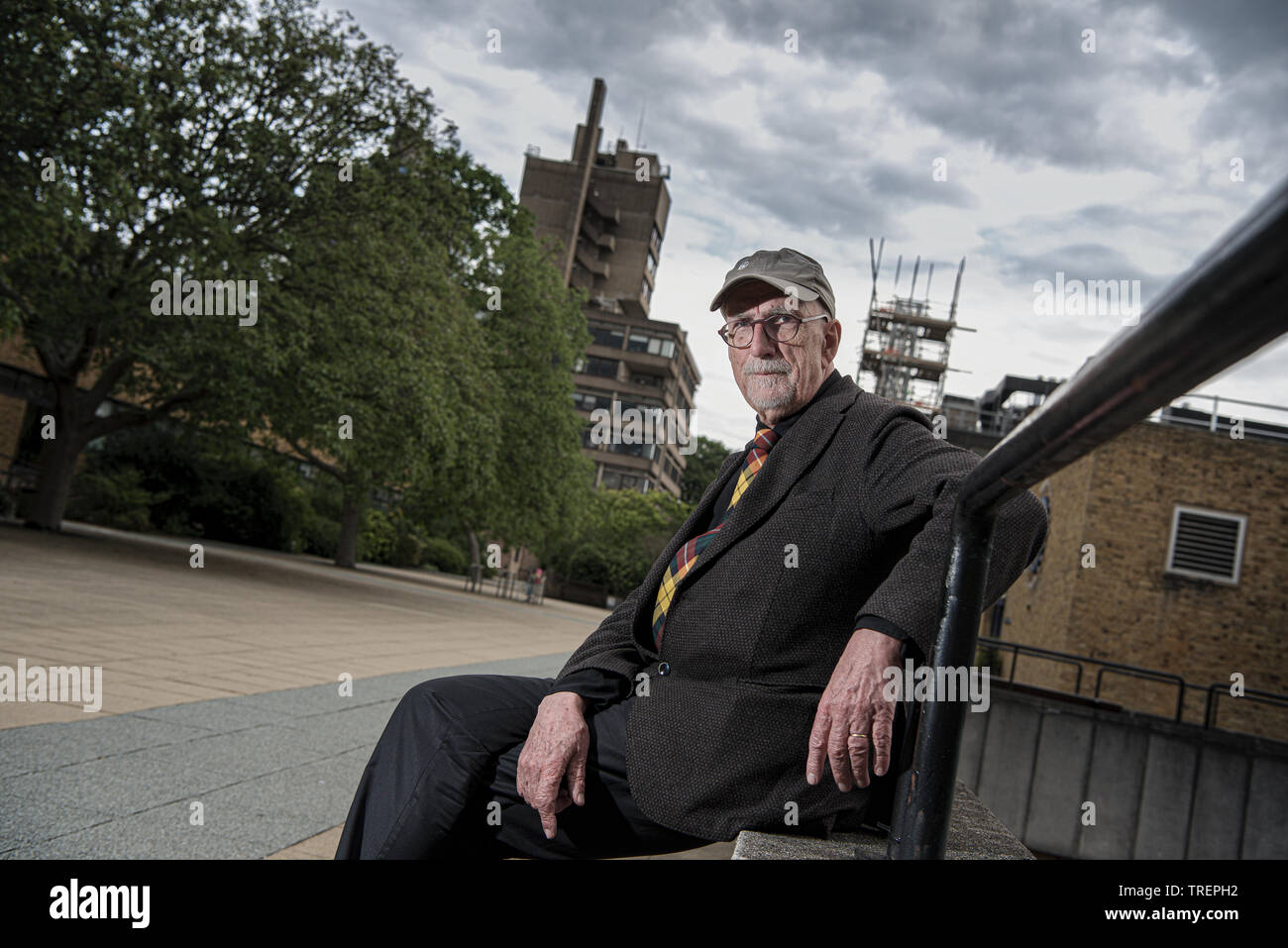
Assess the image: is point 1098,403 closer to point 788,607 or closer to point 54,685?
point 788,607

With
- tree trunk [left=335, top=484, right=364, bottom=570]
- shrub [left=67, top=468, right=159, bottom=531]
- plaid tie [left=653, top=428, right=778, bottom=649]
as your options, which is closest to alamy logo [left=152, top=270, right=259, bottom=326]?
shrub [left=67, top=468, right=159, bottom=531]

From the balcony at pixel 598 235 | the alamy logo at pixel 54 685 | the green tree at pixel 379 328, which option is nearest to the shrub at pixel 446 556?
the green tree at pixel 379 328

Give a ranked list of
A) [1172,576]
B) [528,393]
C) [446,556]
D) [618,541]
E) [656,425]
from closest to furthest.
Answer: [1172,576] → [656,425] → [528,393] → [446,556] → [618,541]

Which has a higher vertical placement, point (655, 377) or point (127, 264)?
point (655, 377)

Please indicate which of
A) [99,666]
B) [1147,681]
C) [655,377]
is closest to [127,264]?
[99,666]

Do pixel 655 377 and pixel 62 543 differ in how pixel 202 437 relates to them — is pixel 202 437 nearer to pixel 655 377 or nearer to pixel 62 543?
pixel 62 543

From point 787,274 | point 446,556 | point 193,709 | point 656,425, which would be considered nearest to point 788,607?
point 787,274

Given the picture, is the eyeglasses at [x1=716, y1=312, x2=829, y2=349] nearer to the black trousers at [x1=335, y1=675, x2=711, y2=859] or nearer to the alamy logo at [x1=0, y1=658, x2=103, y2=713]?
the black trousers at [x1=335, y1=675, x2=711, y2=859]

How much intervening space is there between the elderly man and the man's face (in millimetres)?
173

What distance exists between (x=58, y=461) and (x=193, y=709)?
15593 mm

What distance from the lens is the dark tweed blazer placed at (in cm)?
183

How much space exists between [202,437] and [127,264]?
5178 mm

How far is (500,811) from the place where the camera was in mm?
2092

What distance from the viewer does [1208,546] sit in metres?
19.4
